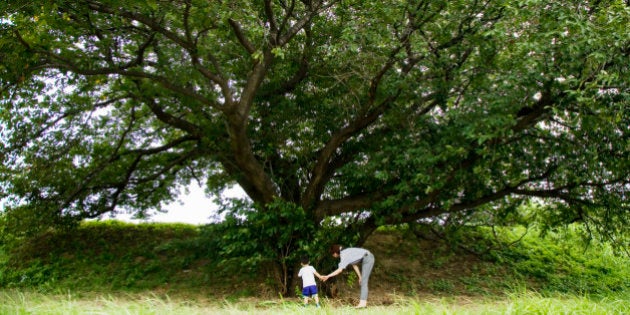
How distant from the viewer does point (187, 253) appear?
14.6 meters

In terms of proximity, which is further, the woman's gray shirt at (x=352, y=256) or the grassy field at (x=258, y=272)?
the grassy field at (x=258, y=272)

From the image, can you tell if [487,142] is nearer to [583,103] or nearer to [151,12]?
[583,103]

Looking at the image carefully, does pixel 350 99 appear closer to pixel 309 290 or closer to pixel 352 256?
pixel 352 256

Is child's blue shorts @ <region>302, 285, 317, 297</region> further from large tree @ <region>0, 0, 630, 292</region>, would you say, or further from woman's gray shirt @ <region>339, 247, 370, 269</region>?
large tree @ <region>0, 0, 630, 292</region>

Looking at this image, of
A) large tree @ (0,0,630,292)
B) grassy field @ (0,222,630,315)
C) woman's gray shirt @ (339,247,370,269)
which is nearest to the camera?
A: large tree @ (0,0,630,292)

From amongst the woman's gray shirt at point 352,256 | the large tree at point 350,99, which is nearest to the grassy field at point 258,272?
the large tree at point 350,99

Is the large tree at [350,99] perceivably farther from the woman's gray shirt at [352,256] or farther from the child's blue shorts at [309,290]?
the child's blue shorts at [309,290]

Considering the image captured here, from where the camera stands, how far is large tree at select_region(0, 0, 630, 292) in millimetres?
8578

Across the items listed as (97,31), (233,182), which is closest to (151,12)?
(97,31)

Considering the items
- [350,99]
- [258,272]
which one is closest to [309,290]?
[350,99]

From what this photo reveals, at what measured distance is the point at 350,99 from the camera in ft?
36.4

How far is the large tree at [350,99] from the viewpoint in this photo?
8.58 meters

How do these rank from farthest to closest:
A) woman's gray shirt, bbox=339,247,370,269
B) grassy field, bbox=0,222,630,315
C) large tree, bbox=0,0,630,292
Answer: grassy field, bbox=0,222,630,315 < woman's gray shirt, bbox=339,247,370,269 < large tree, bbox=0,0,630,292

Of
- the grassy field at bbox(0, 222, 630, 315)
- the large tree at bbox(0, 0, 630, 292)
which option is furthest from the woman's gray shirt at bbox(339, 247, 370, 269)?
the grassy field at bbox(0, 222, 630, 315)
